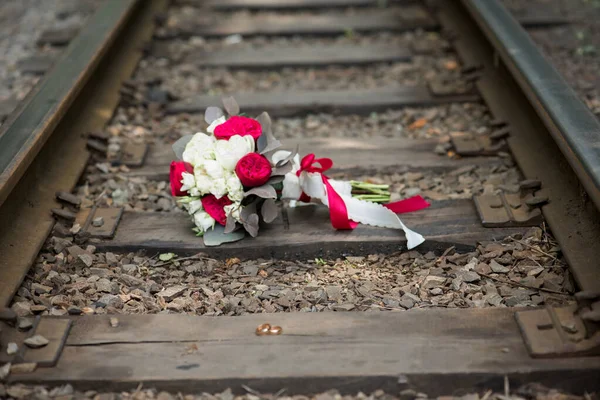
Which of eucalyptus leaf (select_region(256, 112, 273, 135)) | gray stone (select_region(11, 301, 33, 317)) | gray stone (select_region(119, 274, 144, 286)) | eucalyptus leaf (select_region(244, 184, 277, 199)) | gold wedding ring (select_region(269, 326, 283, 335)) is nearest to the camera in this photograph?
gold wedding ring (select_region(269, 326, 283, 335))

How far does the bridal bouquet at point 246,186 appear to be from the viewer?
2854 millimetres

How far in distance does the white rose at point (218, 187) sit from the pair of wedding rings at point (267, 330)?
64 cm

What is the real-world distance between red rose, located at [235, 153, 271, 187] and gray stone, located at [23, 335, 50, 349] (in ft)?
2.97

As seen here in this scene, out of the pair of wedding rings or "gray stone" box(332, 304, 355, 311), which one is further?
"gray stone" box(332, 304, 355, 311)

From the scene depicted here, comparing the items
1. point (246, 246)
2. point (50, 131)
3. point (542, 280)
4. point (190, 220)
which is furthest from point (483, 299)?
point (50, 131)

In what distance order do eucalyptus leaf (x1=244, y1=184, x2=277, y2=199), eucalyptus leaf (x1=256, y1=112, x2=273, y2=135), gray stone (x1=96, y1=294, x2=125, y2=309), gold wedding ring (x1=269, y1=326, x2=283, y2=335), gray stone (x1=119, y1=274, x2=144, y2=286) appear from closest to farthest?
gold wedding ring (x1=269, y1=326, x2=283, y2=335) → gray stone (x1=96, y1=294, x2=125, y2=309) → gray stone (x1=119, y1=274, x2=144, y2=286) → eucalyptus leaf (x1=244, y1=184, x2=277, y2=199) → eucalyptus leaf (x1=256, y1=112, x2=273, y2=135)

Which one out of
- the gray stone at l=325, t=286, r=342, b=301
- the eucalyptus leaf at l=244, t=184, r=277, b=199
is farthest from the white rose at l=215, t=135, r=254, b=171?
the gray stone at l=325, t=286, r=342, b=301

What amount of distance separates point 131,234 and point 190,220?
0.79ft

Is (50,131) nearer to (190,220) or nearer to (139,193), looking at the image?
(139,193)

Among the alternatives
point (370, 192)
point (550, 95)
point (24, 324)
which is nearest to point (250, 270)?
point (370, 192)

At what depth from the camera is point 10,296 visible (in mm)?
2545

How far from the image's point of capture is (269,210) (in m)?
2.90

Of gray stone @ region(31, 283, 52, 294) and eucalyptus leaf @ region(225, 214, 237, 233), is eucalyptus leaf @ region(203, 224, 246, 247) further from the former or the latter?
gray stone @ region(31, 283, 52, 294)

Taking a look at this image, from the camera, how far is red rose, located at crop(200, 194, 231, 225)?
9.51ft
